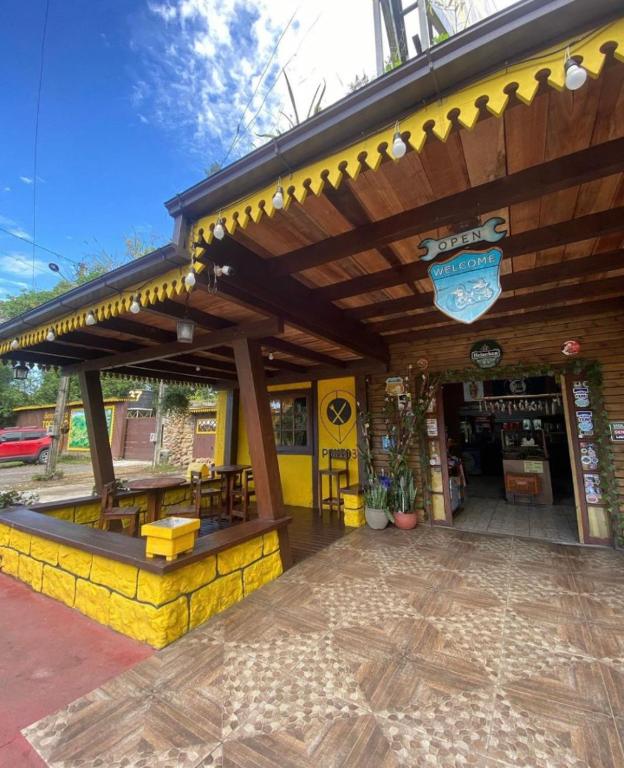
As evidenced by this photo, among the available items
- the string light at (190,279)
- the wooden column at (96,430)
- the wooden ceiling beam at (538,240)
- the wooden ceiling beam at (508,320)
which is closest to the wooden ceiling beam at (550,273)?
the wooden ceiling beam at (538,240)

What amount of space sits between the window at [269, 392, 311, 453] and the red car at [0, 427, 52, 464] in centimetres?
986

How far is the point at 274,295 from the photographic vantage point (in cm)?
254

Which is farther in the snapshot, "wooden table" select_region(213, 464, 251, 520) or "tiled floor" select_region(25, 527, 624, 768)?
"wooden table" select_region(213, 464, 251, 520)

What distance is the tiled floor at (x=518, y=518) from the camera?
3.99 m

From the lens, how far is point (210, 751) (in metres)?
1.33

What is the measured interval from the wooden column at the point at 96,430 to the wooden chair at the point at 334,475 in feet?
10.2

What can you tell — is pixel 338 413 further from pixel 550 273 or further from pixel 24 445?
pixel 24 445

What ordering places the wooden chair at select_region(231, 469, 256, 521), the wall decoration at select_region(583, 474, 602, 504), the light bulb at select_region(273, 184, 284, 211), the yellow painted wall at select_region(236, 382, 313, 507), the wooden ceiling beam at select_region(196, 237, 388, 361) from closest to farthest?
the light bulb at select_region(273, 184, 284, 211)
the wooden ceiling beam at select_region(196, 237, 388, 361)
the wall decoration at select_region(583, 474, 602, 504)
the wooden chair at select_region(231, 469, 256, 521)
the yellow painted wall at select_region(236, 382, 313, 507)

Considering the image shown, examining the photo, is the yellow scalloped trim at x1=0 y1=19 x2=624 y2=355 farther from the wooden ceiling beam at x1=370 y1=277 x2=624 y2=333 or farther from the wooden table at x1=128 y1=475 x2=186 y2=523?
the wooden table at x1=128 y1=475 x2=186 y2=523

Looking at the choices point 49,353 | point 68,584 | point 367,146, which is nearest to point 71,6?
point 49,353

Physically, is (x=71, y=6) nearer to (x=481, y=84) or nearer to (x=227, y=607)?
(x=481, y=84)

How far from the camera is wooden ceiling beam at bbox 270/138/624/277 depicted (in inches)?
59.9

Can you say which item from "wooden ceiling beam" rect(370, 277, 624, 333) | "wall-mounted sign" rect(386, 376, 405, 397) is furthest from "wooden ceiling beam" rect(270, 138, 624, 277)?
A: "wall-mounted sign" rect(386, 376, 405, 397)

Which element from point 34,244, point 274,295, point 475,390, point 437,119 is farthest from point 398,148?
point 34,244
